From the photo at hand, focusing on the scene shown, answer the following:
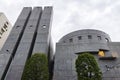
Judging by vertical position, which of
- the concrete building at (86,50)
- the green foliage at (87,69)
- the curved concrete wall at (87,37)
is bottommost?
the green foliage at (87,69)

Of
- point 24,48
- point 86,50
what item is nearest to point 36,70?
point 24,48

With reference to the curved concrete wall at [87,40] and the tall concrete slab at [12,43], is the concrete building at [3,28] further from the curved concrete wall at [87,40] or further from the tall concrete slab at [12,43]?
the curved concrete wall at [87,40]

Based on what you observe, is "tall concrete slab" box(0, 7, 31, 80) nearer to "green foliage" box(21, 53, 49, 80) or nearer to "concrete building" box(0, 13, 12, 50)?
"concrete building" box(0, 13, 12, 50)

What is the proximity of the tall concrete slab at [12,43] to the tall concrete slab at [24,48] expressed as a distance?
136 cm

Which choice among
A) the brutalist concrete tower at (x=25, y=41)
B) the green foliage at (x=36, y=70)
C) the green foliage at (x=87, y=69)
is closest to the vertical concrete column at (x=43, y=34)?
the brutalist concrete tower at (x=25, y=41)

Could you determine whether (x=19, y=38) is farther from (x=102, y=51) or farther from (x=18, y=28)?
(x=102, y=51)

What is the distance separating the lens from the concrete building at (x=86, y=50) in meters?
34.0

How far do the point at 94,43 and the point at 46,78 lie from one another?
55.4 ft

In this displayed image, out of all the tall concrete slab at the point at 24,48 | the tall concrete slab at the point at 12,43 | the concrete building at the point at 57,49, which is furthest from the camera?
the tall concrete slab at the point at 12,43

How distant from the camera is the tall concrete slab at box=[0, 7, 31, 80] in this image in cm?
3753

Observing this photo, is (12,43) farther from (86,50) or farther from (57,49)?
(86,50)

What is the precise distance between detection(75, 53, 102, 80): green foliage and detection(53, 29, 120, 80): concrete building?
6909 millimetres

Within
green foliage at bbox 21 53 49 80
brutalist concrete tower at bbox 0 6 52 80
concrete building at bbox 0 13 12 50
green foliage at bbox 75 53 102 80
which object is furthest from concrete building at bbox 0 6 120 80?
concrete building at bbox 0 13 12 50

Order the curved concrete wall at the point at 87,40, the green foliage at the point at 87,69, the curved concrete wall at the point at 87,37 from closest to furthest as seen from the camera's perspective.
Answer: the green foliage at the point at 87,69
the curved concrete wall at the point at 87,40
the curved concrete wall at the point at 87,37
